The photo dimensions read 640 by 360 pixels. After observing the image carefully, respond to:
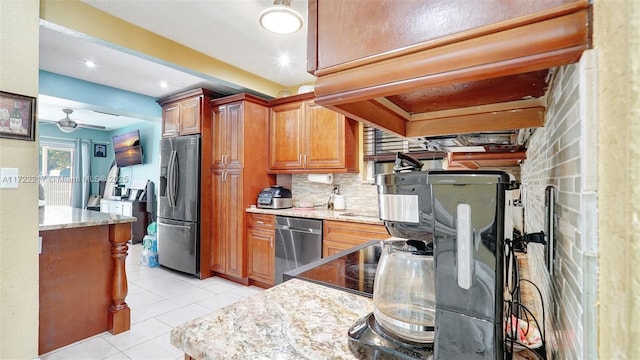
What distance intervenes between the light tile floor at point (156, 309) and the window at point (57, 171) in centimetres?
440

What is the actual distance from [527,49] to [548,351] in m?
0.65

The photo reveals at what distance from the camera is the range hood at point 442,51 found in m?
0.38

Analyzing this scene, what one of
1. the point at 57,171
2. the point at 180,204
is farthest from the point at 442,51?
the point at 57,171

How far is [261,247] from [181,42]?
91.9 inches

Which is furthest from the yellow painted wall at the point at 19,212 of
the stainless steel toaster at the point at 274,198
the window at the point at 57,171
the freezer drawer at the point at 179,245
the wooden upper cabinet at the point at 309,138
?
the window at the point at 57,171

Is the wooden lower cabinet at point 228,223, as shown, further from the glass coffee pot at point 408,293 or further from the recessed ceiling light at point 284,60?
the glass coffee pot at point 408,293

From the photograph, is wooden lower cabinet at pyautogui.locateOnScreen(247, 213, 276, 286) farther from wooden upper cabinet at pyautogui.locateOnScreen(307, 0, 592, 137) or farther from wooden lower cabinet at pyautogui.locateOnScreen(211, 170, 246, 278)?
wooden upper cabinet at pyautogui.locateOnScreen(307, 0, 592, 137)

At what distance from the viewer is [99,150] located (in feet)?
24.8

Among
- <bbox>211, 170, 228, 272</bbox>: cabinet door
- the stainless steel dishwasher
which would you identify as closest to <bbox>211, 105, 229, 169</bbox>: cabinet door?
<bbox>211, 170, 228, 272</bbox>: cabinet door

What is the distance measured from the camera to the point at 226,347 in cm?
63

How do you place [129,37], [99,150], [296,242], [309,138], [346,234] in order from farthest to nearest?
[99,150] < [309,138] < [296,242] < [346,234] < [129,37]

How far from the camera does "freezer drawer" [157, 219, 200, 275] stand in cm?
372

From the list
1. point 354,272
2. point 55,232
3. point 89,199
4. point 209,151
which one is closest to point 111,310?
point 55,232

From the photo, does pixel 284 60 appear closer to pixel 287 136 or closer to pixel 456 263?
pixel 287 136
